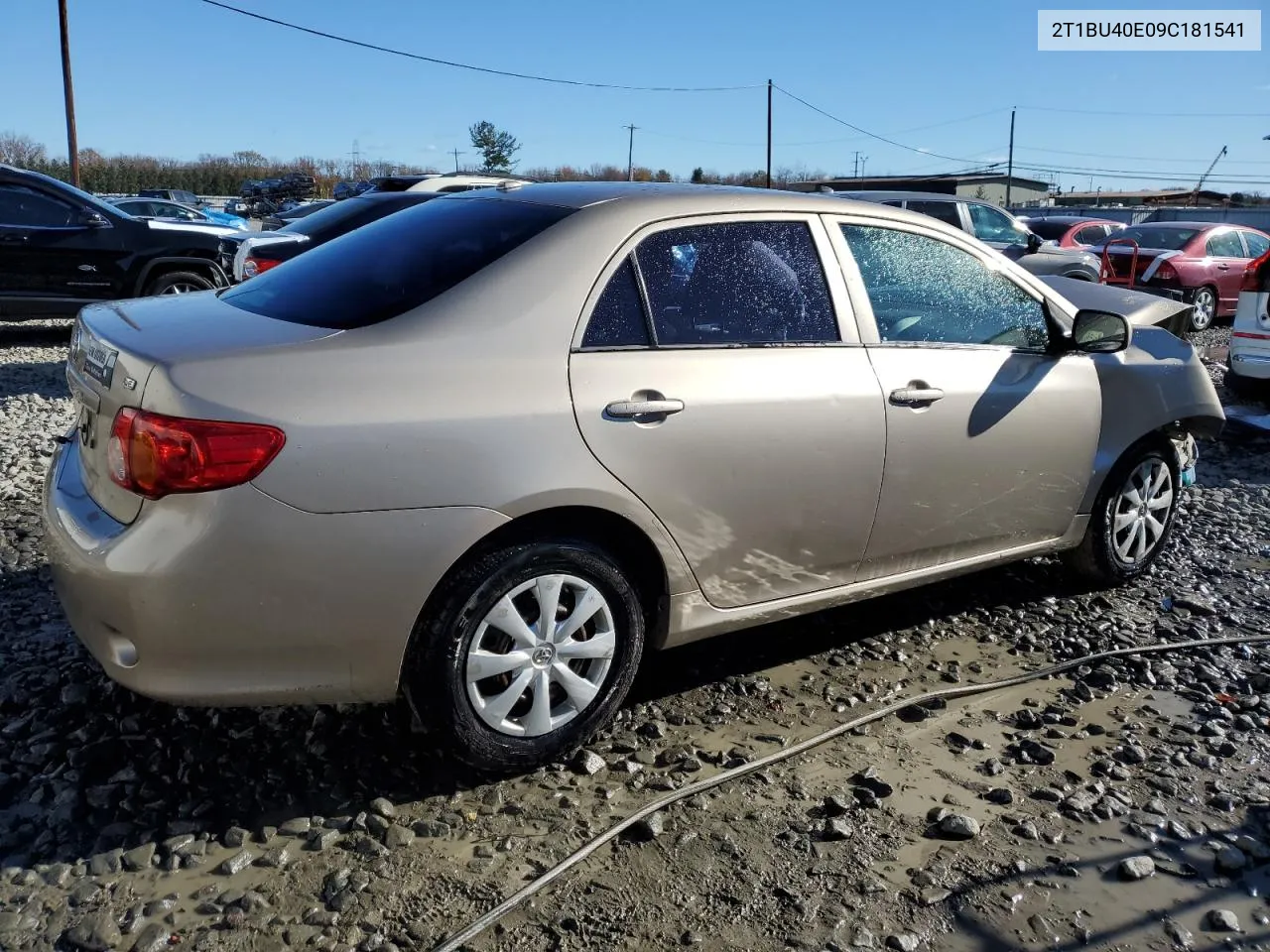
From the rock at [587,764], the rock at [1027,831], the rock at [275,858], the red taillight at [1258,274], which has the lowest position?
the rock at [1027,831]

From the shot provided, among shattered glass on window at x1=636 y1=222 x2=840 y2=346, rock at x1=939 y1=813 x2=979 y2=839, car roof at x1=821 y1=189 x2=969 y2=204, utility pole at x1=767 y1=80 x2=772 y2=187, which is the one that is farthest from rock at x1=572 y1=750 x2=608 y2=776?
utility pole at x1=767 y1=80 x2=772 y2=187

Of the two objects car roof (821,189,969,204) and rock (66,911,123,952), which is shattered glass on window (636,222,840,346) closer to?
rock (66,911,123,952)

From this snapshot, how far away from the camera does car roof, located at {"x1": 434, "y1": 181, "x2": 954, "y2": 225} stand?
3.39 metres

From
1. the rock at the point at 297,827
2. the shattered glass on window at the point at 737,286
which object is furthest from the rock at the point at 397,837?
the shattered glass on window at the point at 737,286

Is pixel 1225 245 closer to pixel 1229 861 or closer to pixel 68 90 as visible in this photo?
pixel 1229 861

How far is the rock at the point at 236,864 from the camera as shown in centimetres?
266

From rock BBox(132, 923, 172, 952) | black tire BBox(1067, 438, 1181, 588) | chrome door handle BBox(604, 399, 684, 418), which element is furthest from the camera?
black tire BBox(1067, 438, 1181, 588)

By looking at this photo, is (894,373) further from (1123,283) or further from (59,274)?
(1123,283)

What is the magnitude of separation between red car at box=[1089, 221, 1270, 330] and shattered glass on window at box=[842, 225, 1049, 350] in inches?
479

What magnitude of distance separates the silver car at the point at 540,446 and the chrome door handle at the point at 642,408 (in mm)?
10

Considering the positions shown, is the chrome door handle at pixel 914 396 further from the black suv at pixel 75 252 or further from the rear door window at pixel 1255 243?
the rear door window at pixel 1255 243

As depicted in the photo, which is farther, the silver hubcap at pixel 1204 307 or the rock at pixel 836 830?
the silver hubcap at pixel 1204 307

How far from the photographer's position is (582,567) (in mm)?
3025

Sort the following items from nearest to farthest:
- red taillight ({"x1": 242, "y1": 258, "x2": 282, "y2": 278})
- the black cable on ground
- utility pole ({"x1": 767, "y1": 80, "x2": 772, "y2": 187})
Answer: the black cable on ground → red taillight ({"x1": 242, "y1": 258, "x2": 282, "y2": 278}) → utility pole ({"x1": 767, "y1": 80, "x2": 772, "y2": 187})
